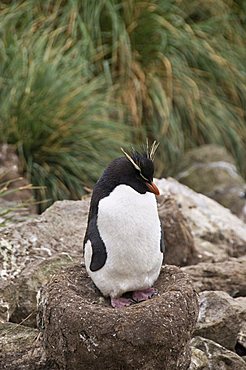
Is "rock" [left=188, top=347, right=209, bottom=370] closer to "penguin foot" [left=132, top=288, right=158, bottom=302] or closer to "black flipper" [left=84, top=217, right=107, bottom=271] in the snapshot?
"penguin foot" [left=132, top=288, right=158, bottom=302]

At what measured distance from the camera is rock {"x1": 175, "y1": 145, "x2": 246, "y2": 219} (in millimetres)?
7926

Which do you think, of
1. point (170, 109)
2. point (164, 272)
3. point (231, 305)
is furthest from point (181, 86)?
point (164, 272)

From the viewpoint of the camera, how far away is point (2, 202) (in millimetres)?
6172

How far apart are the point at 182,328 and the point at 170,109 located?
4.70 meters

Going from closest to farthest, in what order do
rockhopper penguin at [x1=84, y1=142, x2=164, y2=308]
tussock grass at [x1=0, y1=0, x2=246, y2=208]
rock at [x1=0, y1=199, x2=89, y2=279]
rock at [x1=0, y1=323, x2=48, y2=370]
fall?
rockhopper penguin at [x1=84, y1=142, x2=164, y2=308] < rock at [x1=0, y1=323, x2=48, y2=370] < rock at [x1=0, y1=199, x2=89, y2=279] < tussock grass at [x1=0, y1=0, x2=246, y2=208]

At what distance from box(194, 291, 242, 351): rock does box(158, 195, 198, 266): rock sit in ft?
3.46

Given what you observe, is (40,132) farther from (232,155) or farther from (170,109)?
(232,155)

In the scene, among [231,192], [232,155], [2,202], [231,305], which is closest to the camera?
[231,305]

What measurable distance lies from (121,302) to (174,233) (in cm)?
193

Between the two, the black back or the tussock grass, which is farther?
the tussock grass

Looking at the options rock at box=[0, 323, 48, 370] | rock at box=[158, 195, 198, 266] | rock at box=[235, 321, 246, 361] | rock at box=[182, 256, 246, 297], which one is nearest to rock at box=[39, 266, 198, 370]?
rock at box=[0, 323, 48, 370]

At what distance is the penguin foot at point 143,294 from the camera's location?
3820 millimetres

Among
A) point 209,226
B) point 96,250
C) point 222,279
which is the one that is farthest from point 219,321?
point 209,226

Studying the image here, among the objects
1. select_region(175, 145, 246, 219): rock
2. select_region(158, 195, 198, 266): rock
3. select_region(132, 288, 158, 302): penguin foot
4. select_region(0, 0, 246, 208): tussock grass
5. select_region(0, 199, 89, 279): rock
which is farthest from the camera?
select_region(175, 145, 246, 219): rock
